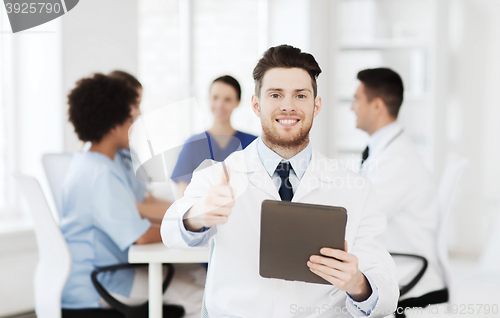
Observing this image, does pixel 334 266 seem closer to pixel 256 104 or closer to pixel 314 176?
pixel 314 176

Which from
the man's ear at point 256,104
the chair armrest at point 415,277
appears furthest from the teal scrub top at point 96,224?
the chair armrest at point 415,277

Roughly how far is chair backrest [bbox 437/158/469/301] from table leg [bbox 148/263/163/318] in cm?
112

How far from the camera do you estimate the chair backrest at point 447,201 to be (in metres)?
1.81

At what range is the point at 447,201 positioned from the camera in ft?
6.21

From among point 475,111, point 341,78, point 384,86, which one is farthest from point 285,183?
point 475,111

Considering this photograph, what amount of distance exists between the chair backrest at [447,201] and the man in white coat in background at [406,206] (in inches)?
1.2

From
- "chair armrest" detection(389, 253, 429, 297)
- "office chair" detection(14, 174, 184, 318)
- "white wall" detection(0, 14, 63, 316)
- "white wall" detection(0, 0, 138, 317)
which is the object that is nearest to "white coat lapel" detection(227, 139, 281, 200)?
"office chair" detection(14, 174, 184, 318)

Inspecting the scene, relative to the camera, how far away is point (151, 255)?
1504mm

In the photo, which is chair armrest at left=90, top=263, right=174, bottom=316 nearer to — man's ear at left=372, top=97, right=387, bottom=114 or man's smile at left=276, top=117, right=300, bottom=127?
man's smile at left=276, top=117, right=300, bottom=127

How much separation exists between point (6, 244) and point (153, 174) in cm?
197

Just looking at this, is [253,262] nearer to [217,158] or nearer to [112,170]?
[217,158]

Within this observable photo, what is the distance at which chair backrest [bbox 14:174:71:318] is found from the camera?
146 cm

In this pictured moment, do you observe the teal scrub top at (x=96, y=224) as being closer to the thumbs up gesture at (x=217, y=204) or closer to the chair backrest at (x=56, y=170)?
the chair backrest at (x=56, y=170)

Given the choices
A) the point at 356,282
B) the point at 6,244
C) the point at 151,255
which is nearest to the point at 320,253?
the point at 356,282
